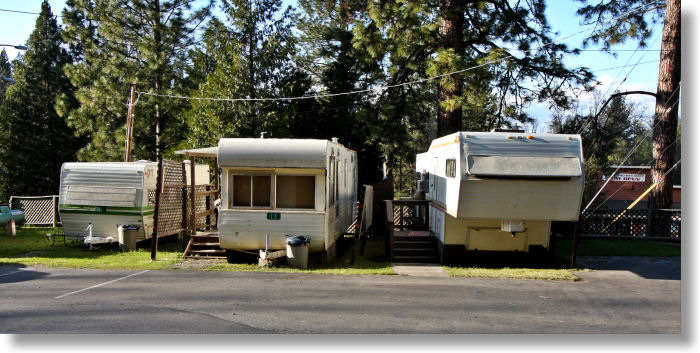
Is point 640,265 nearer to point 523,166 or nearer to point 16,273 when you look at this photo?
point 523,166

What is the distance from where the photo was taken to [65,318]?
285 inches

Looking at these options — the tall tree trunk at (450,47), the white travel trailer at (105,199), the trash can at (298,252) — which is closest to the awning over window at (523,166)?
the trash can at (298,252)

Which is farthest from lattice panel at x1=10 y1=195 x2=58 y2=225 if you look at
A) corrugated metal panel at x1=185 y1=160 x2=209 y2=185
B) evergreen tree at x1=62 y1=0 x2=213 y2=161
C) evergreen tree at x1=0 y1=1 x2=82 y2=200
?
corrugated metal panel at x1=185 y1=160 x2=209 y2=185

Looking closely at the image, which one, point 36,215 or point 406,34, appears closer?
point 406,34

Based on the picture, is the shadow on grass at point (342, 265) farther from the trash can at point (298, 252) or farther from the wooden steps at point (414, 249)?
the wooden steps at point (414, 249)

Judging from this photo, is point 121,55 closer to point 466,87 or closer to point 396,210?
point 396,210

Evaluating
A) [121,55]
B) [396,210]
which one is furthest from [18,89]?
[396,210]

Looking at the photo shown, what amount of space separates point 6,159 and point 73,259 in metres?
15.5

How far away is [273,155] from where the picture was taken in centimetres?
1146

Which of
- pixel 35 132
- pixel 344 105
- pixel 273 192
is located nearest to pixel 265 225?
pixel 273 192

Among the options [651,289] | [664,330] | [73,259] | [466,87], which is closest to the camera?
[664,330]

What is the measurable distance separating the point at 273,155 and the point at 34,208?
48.4 ft

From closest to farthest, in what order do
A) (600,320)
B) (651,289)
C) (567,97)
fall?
(600,320) → (651,289) → (567,97)

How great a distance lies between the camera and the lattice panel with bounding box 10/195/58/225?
21219mm
